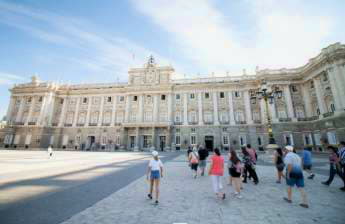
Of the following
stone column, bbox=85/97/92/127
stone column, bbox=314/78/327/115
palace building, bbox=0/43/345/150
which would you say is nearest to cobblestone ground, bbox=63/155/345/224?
palace building, bbox=0/43/345/150

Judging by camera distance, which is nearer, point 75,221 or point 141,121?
point 75,221

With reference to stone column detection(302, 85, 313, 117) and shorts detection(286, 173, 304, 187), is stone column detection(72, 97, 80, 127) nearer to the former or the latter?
shorts detection(286, 173, 304, 187)

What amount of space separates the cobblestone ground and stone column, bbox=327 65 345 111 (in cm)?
2285

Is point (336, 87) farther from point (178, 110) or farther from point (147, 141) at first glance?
point (147, 141)

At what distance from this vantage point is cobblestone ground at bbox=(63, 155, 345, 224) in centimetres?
383

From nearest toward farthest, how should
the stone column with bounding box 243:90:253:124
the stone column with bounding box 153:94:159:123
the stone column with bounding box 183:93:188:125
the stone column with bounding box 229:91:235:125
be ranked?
the stone column with bounding box 243:90:253:124
the stone column with bounding box 229:91:235:125
the stone column with bounding box 183:93:188:125
the stone column with bounding box 153:94:159:123

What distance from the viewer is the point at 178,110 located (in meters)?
34.6

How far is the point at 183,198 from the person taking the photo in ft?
17.4

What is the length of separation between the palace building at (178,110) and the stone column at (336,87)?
0.10m

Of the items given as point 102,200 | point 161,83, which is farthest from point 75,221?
point 161,83

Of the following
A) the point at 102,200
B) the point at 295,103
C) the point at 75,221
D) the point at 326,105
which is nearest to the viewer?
the point at 75,221

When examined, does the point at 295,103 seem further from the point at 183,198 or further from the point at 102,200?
the point at 102,200

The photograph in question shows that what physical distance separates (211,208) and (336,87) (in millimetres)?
28894

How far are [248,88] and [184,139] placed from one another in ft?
54.2
